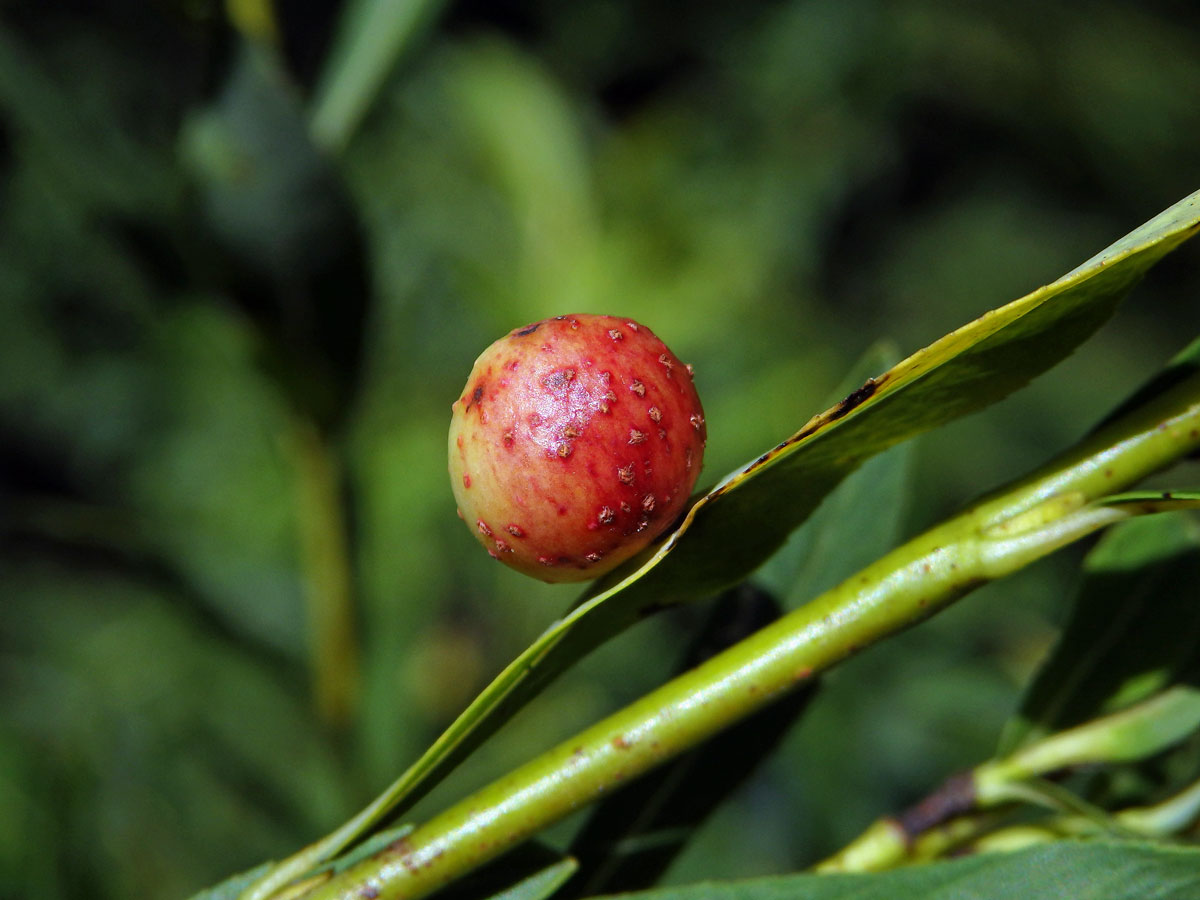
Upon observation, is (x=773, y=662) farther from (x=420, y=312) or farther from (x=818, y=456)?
(x=420, y=312)

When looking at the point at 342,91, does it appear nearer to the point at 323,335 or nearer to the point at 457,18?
the point at 323,335

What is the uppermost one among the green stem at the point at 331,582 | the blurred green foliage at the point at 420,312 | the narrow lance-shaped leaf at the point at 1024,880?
the blurred green foliage at the point at 420,312

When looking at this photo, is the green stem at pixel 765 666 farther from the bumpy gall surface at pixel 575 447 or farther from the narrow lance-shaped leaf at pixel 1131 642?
the narrow lance-shaped leaf at pixel 1131 642

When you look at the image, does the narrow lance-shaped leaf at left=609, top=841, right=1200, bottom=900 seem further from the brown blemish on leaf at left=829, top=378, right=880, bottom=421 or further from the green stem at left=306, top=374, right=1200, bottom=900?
the brown blemish on leaf at left=829, top=378, right=880, bottom=421

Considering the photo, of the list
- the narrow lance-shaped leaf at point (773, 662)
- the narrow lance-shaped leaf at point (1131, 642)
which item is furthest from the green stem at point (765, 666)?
the narrow lance-shaped leaf at point (1131, 642)

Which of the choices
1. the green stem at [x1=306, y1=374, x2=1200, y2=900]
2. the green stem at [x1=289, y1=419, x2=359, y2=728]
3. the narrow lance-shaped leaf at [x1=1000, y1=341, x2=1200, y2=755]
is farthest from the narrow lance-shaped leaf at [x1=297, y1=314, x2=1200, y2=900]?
the green stem at [x1=289, y1=419, x2=359, y2=728]

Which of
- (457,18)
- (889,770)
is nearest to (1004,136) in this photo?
(457,18)

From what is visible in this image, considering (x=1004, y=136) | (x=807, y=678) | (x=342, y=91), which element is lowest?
(x=807, y=678)
